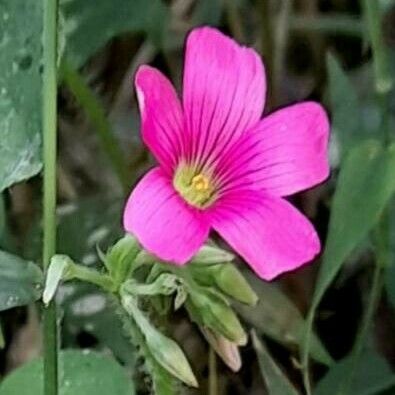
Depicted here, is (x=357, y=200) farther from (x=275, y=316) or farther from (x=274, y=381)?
(x=275, y=316)

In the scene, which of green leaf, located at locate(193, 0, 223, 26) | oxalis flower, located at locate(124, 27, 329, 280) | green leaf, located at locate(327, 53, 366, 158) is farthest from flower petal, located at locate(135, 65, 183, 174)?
green leaf, located at locate(193, 0, 223, 26)

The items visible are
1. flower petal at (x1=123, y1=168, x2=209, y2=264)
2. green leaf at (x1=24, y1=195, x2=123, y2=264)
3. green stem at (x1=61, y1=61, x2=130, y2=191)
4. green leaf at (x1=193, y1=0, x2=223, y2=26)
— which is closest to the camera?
flower petal at (x1=123, y1=168, x2=209, y2=264)

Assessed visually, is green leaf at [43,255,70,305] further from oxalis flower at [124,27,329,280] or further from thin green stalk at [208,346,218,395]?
thin green stalk at [208,346,218,395]

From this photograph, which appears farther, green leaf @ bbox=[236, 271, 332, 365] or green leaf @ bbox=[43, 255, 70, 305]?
green leaf @ bbox=[236, 271, 332, 365]

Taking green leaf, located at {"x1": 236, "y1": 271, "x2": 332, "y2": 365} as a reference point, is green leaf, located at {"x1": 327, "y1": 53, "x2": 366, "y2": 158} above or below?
above

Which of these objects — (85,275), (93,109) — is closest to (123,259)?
(85,275)

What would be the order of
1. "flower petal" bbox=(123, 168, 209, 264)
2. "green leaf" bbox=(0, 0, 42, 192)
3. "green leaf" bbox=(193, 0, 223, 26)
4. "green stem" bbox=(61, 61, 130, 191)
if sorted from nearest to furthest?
"flower petal" bbox=(123, 168, 209, 264)
"green leaf" bbox=(0, 0, 42, 192)
"green stem" bbox=(61, 61, 130, 191)
"green leaf" bbox=(193, 0, 223, 26)

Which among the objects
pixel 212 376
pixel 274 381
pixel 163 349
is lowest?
pixel 212 376

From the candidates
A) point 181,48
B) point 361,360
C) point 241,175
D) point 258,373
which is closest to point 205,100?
point 241,175
